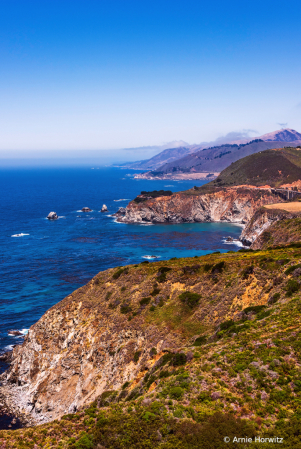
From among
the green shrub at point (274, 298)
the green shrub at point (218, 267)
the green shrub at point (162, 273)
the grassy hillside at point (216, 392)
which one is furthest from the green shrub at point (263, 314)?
the green shrub at point (162, 273)

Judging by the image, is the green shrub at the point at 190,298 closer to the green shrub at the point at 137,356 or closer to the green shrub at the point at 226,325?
the green shrub at the point at 226,325

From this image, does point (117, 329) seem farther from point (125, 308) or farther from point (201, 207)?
point (201, 207)

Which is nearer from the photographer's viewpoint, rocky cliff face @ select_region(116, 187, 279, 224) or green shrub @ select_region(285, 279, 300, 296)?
green shrub @ select_region(285, 279, 300, 296)

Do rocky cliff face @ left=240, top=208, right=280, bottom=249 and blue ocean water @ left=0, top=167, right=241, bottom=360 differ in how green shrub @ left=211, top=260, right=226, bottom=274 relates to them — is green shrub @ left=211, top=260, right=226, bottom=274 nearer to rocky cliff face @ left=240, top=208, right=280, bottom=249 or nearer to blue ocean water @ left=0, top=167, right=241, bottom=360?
blue ocean water @ left=0, top=167, right=241, bottom=360

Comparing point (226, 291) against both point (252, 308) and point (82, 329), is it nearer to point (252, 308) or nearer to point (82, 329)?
point (252, 308)

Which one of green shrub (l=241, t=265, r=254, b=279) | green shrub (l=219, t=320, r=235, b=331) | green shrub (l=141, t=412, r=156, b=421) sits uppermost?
green shrub (l=241, t=265, r=254, b=279)

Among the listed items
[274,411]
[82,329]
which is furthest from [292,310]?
[82,329]

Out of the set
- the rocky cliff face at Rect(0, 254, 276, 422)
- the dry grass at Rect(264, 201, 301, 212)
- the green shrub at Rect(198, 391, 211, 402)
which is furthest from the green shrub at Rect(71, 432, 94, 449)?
the dry grass at Rect(264, 201, 301, 212)
